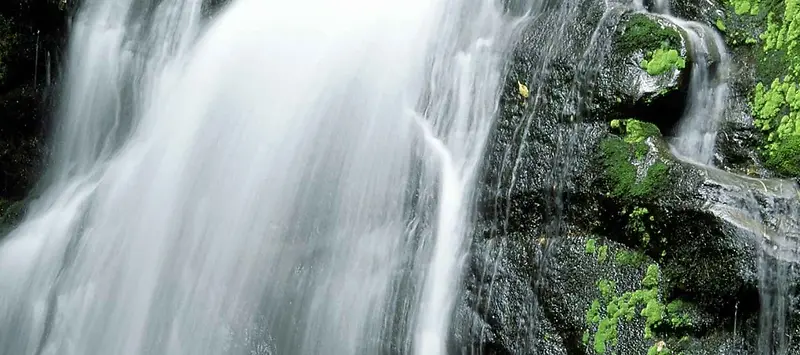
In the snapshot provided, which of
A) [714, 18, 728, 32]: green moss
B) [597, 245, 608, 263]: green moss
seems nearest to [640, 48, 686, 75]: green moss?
[714, 18, 728, 32]: green moss

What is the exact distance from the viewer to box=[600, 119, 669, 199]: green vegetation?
199 inches

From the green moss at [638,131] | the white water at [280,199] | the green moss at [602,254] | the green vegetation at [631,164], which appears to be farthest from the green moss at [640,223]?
the white water at [280,199]

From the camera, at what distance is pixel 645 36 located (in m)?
5.56

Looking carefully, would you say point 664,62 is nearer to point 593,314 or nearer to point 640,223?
point 640,223

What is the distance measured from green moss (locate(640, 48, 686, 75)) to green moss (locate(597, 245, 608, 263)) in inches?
58.6

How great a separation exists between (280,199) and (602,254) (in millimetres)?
3027

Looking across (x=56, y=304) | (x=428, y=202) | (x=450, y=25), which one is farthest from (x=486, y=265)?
(x=56, y=304)

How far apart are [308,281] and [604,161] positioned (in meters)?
2.72

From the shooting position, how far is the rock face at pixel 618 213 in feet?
15.0

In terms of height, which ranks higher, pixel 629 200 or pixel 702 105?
pixel 702 105

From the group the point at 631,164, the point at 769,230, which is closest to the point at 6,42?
the point at 631,164

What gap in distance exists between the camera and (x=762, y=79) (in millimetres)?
5641

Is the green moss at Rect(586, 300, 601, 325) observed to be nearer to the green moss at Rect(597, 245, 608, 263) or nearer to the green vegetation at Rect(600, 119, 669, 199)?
the green moss at Rect(597, 245, 608, 263)

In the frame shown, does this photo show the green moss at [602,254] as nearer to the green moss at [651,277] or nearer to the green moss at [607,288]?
the green moss at [607,288]
